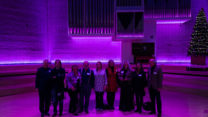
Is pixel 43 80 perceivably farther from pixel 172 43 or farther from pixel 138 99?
pixel 172 43

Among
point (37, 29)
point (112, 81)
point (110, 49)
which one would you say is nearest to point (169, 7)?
point (110, 49)

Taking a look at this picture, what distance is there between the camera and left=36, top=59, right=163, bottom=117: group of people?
3994 mm

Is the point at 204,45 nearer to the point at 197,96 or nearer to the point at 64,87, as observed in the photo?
the point at 197,96

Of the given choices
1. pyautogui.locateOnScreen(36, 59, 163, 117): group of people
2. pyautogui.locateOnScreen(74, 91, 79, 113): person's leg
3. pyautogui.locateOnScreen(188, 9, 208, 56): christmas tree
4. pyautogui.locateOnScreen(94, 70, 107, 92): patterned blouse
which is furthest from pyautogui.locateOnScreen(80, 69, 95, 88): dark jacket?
pyautogui.locateOnScreen(188, 9, 208, 56): christmas tree

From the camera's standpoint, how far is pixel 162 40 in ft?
34.1

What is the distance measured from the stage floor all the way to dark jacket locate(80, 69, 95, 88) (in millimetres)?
732

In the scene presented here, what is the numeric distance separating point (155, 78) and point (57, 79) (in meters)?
2.31

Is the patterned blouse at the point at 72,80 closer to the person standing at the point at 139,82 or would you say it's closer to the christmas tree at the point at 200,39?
the person standing at the point at 139,82

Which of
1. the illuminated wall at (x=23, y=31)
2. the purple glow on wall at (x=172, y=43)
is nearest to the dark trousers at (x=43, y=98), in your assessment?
the illuminated wall at (x=23, y=31)

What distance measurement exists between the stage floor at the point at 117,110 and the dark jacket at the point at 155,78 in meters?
0.81

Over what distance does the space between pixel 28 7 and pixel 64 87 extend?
23.2ft

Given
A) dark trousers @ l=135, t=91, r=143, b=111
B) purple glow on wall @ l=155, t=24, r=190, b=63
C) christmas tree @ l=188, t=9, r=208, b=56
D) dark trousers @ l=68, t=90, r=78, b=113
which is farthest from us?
purple glow on wall @ l=155, t=24, r=190, b=63

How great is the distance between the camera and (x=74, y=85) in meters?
4.22

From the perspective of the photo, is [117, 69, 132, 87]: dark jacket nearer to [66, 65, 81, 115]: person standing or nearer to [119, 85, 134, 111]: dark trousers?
[119, 85, 134, 111]: dark trousers
